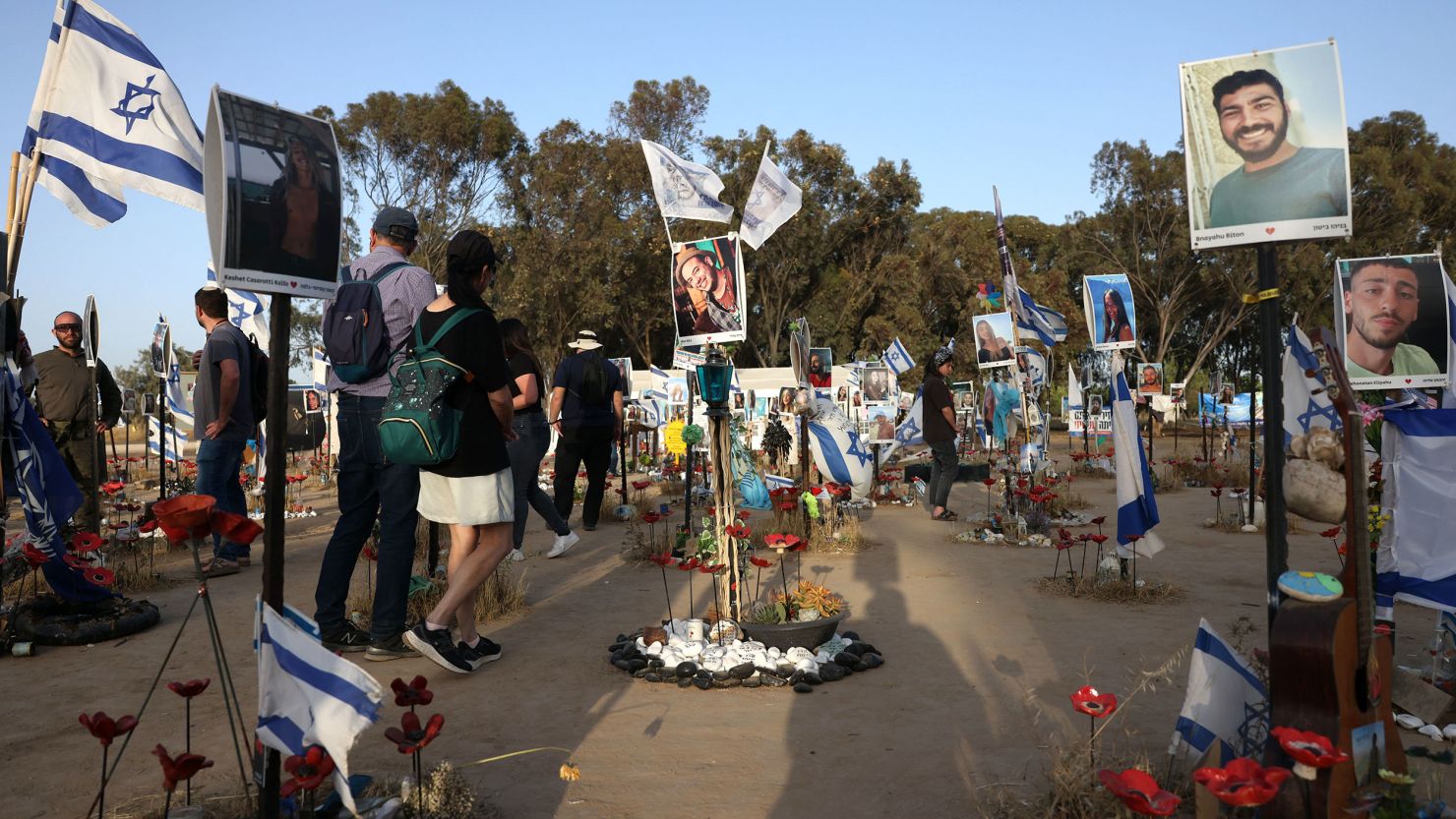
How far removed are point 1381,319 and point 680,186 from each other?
4.68 meters

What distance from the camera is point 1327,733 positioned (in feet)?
8.02

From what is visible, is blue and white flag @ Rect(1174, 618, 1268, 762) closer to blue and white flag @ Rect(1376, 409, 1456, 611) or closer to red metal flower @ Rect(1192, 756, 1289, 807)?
red metal flower @ Rect(1192, 756, 1289, 807)

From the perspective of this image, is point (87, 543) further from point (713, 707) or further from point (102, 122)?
point (713, 707)

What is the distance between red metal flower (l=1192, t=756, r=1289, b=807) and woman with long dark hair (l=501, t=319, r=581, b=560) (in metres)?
4.47

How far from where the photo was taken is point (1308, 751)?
2.18 m

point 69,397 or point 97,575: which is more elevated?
point 69,397

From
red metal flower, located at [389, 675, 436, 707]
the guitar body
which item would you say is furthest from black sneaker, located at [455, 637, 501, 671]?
the guitar body

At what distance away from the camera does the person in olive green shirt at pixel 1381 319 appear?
5.98m

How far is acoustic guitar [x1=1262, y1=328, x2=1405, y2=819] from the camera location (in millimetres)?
2438

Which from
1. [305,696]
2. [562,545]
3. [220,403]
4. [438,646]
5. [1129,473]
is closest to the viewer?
[305,696]

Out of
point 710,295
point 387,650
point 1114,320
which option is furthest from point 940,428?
point 387,650

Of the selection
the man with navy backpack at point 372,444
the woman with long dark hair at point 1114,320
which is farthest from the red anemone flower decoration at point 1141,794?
the woman with long dark hair at point 1114,320

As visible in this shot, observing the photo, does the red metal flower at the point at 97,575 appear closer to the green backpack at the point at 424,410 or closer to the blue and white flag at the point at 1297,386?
the green backpack at the point at 424,410

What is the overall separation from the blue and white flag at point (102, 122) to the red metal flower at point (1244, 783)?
4946 millimetres
